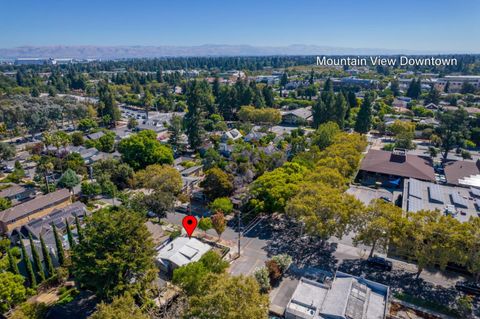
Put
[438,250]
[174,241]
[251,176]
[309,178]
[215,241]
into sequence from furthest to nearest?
[251,176], [309,178], [215,241], [174,241], [438,250]

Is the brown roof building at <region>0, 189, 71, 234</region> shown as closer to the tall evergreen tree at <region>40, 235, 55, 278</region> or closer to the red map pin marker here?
the tall evergreen tree at <region>40, 235, 55, 278</region>

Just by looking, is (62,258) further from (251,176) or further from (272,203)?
(251,176)

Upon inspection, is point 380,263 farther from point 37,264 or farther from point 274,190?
point 37,264

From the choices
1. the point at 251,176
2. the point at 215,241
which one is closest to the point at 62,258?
the point at 215,241

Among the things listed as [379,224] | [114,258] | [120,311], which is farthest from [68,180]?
[379,224]

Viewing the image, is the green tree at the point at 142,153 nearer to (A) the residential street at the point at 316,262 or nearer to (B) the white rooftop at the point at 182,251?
(A) the residential street at the point at 316,262

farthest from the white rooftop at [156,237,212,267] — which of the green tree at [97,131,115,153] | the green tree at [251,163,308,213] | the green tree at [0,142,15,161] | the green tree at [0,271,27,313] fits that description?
the green tree at [0,142,15,161]
